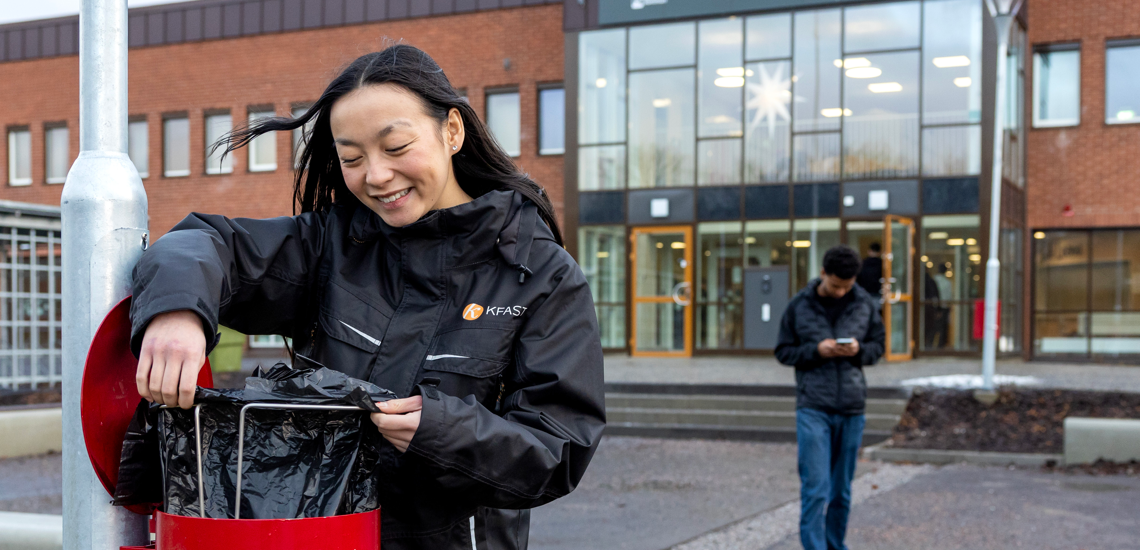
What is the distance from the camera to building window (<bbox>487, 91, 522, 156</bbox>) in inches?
885

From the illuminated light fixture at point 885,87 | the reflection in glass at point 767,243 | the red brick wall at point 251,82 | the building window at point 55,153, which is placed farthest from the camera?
the building window at point 55,153

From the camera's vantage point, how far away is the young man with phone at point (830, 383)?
231 inches

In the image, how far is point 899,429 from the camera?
37.3ft

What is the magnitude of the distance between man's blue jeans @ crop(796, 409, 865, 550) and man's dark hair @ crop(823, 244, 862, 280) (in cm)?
89

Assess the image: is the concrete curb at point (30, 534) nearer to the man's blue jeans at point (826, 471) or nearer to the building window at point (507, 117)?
the man's blue jeans at point (826, 471)

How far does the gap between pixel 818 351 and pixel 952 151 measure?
526 inches

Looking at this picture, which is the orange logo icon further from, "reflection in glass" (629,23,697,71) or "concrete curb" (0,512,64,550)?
"reflection in glass" (629,23,697,71)

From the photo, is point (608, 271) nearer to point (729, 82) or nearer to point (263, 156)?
point (729, 82)

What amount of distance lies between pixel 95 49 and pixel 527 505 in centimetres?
115

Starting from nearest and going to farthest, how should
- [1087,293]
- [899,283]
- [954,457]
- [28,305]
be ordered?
[28,305], [954,457], [899,283], [1087,293]

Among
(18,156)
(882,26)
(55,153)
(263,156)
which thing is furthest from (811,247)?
(18,156)

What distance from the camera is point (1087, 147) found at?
19.5 m

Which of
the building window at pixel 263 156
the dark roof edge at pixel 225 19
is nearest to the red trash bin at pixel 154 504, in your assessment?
the dark roof edge at pixel 225 19

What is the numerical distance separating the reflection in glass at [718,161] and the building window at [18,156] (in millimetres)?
18937
